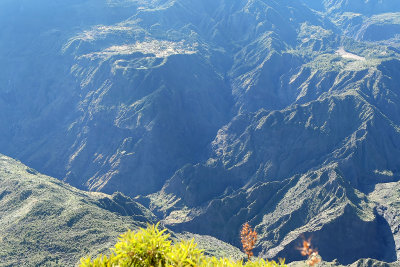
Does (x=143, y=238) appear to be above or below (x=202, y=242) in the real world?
below

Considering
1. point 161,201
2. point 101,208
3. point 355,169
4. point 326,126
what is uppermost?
point 326,126

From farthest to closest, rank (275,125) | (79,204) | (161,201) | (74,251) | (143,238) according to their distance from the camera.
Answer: (275,125) < (161,201) < (79,204) < (74,251) < (143,238)

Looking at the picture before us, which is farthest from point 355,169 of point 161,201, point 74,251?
point 74,251

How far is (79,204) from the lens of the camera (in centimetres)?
11875

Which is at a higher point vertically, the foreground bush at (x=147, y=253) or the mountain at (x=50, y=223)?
the mountain at (x=50, y=223)

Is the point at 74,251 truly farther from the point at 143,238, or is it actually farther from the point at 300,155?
the point at 300,155

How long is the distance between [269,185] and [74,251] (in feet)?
283

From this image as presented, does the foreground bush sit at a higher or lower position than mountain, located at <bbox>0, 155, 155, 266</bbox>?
lower

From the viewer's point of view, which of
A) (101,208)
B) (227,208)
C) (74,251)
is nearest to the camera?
(74,251)

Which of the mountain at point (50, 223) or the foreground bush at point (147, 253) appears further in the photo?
the mountain at point (50, 223)

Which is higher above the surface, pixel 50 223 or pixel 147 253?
pixel 50 223

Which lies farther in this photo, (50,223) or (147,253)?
(50,223)

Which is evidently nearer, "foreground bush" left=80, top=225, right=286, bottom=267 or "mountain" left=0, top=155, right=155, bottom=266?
"foreground bush" left=80, top=225, right=286, bottom=267

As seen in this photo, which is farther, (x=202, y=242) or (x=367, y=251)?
(x=202, y=242)
